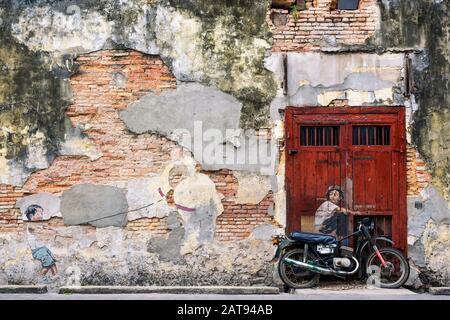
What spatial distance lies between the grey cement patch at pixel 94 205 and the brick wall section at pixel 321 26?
330 centimetres

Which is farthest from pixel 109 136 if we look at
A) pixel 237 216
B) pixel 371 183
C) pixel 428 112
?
pixel 428 112

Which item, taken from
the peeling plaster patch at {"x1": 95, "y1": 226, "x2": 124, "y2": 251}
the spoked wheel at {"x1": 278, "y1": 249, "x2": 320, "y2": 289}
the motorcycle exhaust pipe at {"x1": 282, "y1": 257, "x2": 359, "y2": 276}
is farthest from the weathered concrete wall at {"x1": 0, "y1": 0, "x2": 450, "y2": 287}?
the motorcycle exhaust pipe at {"x1": 282, "y1": 257, "x2": 359, "y2": 276}

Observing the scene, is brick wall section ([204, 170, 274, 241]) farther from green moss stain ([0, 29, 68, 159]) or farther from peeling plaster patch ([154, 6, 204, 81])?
green moss stain ([0, 29, 68, 159])

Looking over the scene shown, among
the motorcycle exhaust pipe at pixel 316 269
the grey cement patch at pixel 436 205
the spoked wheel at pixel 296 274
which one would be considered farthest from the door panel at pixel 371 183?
the spoked wheel at pixel 296 274

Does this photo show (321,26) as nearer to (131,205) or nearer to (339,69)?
(339,69)

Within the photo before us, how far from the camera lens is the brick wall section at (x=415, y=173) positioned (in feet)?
36.2

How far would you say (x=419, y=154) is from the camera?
11.1 meters

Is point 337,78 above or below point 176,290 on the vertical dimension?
above

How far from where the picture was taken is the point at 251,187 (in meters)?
11.0

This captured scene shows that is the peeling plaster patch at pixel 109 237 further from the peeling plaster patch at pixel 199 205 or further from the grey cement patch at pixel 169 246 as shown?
the peeling plaster patch at pixel 199 205

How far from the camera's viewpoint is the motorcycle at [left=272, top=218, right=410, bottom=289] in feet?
34.8

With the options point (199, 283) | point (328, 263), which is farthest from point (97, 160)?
point (328, 263)

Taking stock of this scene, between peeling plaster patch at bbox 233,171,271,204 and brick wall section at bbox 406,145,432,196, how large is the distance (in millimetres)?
2125

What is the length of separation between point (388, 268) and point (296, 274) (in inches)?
52.9
